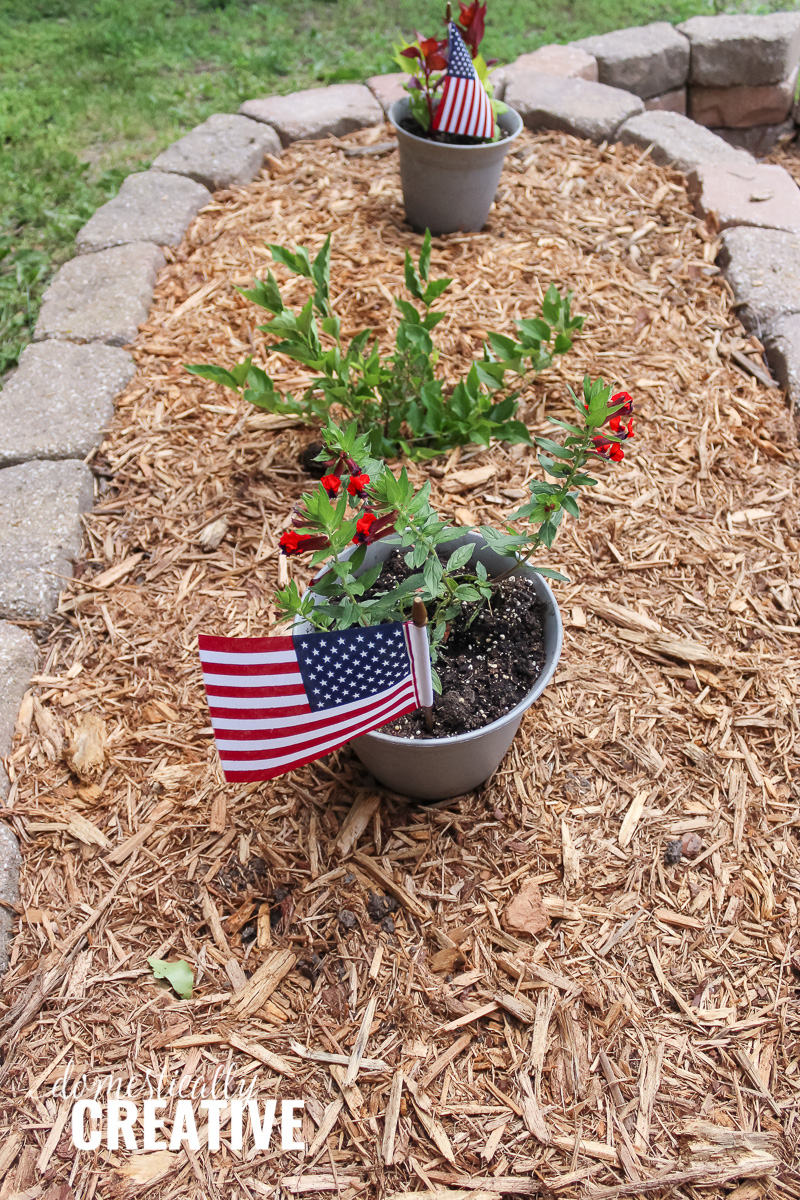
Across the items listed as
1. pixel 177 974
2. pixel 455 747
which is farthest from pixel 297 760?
pixel 177 974

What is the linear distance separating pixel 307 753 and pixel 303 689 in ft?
0.39

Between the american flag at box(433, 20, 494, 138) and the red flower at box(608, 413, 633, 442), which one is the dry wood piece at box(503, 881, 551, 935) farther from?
the american flag at box(433, 20, 494, 138)

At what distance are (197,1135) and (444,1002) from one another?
1.56 feet

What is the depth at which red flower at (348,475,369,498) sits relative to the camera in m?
Result: 1.38

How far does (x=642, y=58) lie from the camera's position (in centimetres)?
421

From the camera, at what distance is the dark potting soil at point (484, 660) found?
64.1 inches

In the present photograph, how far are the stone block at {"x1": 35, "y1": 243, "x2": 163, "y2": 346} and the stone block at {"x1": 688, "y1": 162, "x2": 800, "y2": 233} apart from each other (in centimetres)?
220

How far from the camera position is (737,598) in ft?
7.14

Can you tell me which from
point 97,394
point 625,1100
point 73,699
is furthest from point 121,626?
point 625,1100

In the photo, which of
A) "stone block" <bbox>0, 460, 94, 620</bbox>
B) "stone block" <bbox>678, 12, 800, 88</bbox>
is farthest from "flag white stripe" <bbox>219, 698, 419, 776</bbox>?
"stone block" <bbox>678, 12, 800, 88</bbox>

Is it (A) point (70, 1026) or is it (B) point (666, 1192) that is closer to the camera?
(B) point (666, 1192)

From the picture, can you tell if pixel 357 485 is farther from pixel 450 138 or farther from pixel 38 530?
pixel 450 138

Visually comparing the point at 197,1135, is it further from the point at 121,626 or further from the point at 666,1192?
the point at 121,626

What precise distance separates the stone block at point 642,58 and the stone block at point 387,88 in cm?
102
